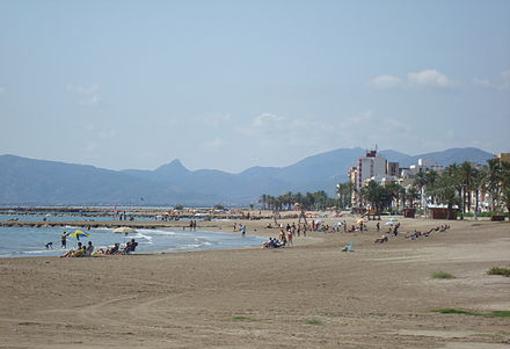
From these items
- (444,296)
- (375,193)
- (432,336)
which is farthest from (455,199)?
(432,336)

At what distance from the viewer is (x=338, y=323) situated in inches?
579

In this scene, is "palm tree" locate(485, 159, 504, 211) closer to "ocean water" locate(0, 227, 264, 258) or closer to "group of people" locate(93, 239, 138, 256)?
"ocean water" locate(0, 227, 264, 258)

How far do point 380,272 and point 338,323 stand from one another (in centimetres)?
1280

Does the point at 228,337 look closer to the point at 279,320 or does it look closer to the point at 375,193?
the point at 279,320

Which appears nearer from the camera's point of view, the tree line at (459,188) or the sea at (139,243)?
the sea at (139,243)

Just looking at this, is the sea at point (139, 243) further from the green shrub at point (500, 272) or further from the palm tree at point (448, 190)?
the palm tree at point (448, 190)

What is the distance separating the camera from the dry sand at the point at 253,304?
1250cm

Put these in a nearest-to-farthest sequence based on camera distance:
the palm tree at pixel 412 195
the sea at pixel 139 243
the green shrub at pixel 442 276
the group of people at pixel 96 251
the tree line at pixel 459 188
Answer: the green shrub at pixel 442 276
the group of people at pixel 96 251
the sea at pixel 139 243
the tree line at pixel 459 188
the palm tree at pixel 412 195

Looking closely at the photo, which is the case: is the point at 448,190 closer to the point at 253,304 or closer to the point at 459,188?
the point at 459,188

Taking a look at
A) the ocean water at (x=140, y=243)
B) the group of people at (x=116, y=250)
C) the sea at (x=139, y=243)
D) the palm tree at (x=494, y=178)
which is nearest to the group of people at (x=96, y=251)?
the group of people at (x=116, y=250)

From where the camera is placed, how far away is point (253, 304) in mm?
18562

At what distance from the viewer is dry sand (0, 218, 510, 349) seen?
41.0 ft

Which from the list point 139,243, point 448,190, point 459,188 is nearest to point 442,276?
point 139,243

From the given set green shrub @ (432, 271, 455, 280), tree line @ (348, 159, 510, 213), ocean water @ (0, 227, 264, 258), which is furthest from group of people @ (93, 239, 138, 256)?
tree line @ (348, 159, 510, 213)
